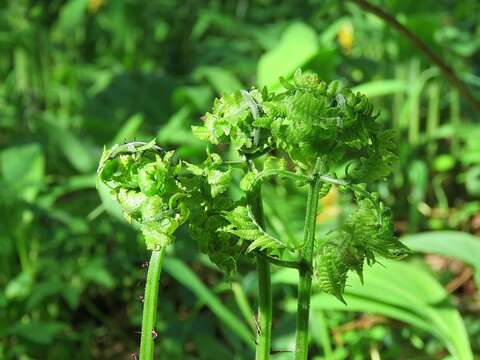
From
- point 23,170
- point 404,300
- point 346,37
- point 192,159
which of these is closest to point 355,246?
point 404,300

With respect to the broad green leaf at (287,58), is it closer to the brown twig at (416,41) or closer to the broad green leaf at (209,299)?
the brown twig at (416,41)

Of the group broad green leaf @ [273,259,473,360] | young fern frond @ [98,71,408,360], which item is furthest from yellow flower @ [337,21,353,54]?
young fern frond @ [98,71,408,360]

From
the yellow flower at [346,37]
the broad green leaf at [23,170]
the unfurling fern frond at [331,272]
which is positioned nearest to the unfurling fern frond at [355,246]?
the unfurling fern frond at [331,272]

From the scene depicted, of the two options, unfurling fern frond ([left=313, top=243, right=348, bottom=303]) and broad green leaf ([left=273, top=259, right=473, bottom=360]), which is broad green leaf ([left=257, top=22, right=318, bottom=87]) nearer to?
broad green leaf ([left=273, top=259, right=473, bottom=360])

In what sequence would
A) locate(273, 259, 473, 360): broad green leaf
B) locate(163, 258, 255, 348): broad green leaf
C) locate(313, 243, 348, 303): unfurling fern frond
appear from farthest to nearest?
1. locate(163, 258, 255, 348): broad green leaf
2. locate(273, 259, 473, 360): broad green leaf
3. locate(313, 243, 348, 303): unfurling fern frond

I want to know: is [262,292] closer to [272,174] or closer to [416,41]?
[272,174]

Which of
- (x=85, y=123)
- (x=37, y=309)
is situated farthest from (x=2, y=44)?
(x=37, y=309)
